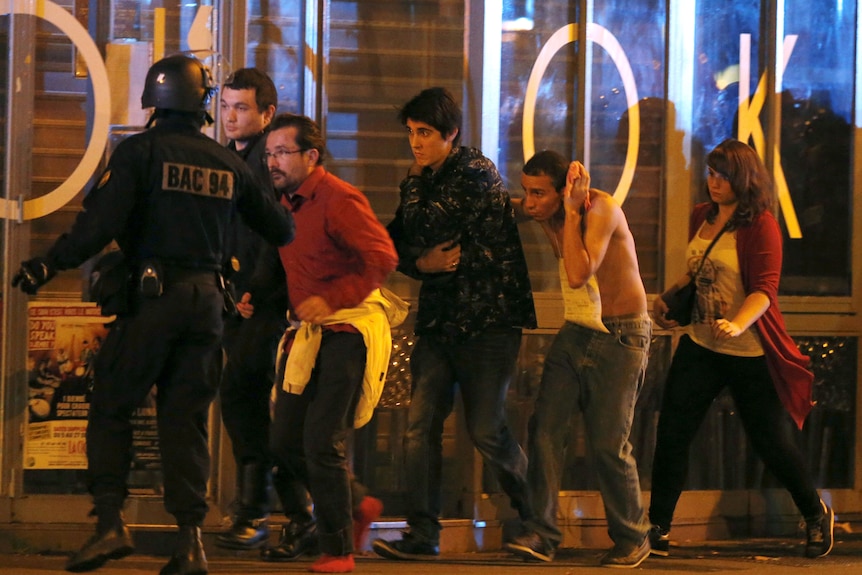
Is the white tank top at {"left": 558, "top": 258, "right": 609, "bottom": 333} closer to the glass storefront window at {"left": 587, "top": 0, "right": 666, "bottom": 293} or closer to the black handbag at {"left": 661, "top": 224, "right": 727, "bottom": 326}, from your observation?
the black handbag at {"left": 661, "top": 224, "right": 727, "bottom": 326}

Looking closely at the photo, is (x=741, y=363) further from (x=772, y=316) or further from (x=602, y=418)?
(x=602, y=418)

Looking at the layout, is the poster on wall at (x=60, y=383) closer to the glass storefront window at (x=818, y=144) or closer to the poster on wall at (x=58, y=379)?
the poster on wall at (x=58, y=379)

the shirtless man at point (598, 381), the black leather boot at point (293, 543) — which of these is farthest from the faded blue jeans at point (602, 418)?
the black leather boot at point (293, 543)

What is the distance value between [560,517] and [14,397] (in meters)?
Answer: 2.71

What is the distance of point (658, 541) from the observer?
591 centimetres

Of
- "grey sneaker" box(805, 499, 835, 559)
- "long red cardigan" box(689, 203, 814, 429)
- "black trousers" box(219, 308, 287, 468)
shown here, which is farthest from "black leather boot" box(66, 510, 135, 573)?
"grey sneaker" box(805, 499, 835, 559)

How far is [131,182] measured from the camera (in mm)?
4465

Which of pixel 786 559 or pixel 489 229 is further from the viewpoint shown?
pixel 786 559

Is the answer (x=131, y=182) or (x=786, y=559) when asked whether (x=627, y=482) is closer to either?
(x=786, y=559)

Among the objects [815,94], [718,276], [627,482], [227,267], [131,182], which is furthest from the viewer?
[815,94]

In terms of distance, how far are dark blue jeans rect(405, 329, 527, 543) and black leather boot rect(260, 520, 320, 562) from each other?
47 centimetres

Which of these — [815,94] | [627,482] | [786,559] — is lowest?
[786,559]

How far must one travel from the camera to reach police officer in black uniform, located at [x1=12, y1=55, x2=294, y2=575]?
447 cm

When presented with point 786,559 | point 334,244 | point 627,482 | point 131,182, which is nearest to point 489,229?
point 334,244
